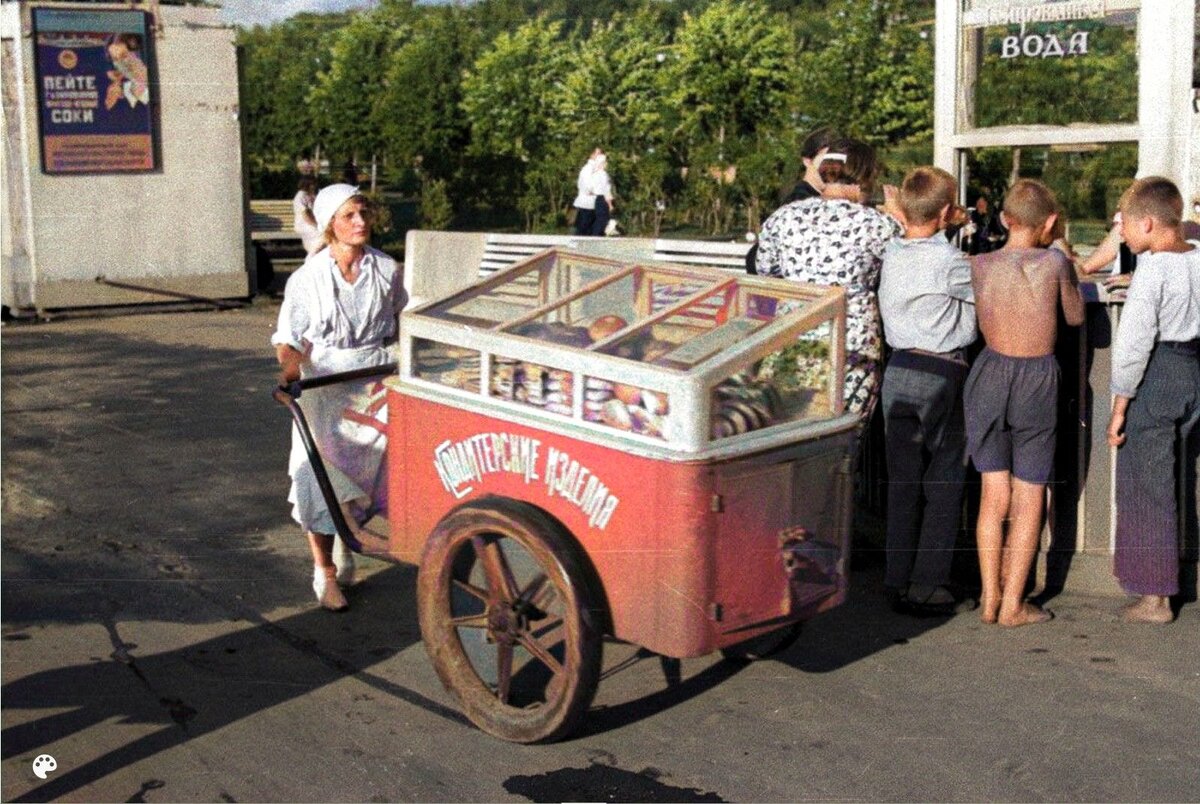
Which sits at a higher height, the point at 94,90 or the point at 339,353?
the point at 94,90

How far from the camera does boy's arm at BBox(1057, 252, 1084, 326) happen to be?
546 centimetres

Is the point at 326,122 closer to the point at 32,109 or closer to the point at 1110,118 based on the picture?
the point at 32,109

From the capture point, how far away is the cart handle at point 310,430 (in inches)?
217

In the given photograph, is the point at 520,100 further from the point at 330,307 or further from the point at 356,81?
the point at 330,307

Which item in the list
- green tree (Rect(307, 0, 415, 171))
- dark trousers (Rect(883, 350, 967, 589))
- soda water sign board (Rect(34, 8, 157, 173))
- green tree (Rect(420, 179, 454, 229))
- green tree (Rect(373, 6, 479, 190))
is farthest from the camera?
green tree (Rect(420, 179, 454, 229))

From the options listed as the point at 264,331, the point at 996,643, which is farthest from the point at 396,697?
the point at 264,331

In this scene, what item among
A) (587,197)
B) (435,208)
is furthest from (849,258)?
(435,208)

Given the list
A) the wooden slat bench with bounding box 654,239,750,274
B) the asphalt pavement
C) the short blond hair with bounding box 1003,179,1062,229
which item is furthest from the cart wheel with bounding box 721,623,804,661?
the wooden slat bench with bounding box 654,239,750,274

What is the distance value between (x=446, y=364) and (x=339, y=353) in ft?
3.65

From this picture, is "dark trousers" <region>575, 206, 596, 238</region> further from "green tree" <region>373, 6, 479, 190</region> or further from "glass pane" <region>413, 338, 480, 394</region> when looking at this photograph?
"glass pane" <region>413, 338, 480, 394</region>

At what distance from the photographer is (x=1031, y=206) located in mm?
5500

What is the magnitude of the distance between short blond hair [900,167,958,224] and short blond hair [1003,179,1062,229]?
8.6 inches

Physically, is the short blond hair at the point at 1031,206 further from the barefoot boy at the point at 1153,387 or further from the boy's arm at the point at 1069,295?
the barefoot boy at the point at 1153,387

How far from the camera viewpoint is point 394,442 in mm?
4973
